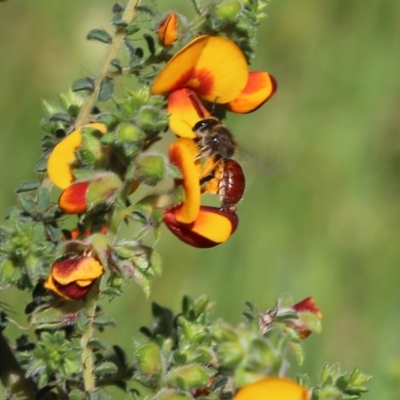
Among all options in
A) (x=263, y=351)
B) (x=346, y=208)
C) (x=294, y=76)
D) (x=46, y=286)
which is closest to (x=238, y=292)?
(x=346, y=208)

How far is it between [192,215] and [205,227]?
2.5 inches

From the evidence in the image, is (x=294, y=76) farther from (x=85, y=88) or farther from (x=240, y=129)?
(x=85, y=88)

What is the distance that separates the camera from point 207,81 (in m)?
1.98

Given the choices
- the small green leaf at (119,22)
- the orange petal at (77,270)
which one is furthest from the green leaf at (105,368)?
the small green leaf at (119,22)

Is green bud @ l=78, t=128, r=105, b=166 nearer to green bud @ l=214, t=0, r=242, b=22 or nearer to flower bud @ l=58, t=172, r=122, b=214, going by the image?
flower bud @ l=58, t=172, r=122, b=214

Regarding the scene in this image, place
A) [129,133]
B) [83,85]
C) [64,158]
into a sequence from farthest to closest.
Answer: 1. [83,85]
2. [64,158]
3. [129,133]

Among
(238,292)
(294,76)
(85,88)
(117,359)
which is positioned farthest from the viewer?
(294,76)

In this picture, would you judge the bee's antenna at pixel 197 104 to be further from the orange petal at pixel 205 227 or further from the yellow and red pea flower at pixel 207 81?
the orange petal at pixel 205 227

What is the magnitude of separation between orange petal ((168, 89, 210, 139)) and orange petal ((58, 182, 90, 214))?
24 centimetres

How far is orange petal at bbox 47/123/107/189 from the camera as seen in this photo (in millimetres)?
1890

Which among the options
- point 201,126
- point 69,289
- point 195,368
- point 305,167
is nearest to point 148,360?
point 195,368

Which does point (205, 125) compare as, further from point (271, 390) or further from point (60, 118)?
point (271, 390)

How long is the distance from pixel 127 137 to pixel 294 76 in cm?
375

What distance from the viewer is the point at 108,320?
6.31 feet
